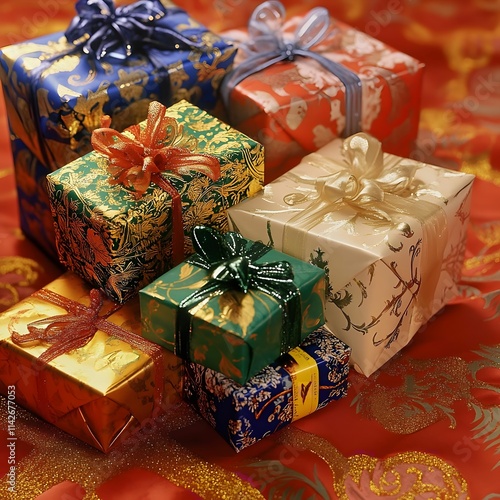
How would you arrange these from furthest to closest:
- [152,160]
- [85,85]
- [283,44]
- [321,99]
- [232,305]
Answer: [283,44]
[321,99]
[85,85]
[152,160]
[232,305]

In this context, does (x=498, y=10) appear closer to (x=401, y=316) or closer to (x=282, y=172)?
(x=282, y=172)

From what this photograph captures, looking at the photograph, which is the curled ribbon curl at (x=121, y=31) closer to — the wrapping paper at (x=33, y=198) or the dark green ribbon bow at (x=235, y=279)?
the wrapping paper at (x=33, y=198)

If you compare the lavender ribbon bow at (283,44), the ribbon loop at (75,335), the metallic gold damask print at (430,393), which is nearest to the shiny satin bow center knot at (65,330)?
the ribbon loop at (75,335)

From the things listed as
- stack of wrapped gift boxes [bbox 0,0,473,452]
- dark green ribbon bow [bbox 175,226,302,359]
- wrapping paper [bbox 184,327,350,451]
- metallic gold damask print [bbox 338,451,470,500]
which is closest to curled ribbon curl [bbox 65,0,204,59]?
stack of wrapped gift boxes [bbox 0,0,473,452]

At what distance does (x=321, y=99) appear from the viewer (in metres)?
1.42

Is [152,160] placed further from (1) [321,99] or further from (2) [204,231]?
(1) [321,99]

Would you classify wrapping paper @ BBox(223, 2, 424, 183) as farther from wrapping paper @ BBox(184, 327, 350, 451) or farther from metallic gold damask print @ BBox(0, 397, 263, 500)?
metallic gold damask print @ BBox(0, 397, 263, 500)

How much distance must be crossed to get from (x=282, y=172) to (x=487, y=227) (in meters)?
0.37

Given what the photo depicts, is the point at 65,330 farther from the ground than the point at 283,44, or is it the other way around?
the point at 283,44

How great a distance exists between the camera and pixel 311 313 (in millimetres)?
1159

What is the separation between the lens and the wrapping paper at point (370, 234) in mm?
1192

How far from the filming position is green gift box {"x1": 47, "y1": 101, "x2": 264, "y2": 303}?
1.18 metres

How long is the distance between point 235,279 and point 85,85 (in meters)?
0.40

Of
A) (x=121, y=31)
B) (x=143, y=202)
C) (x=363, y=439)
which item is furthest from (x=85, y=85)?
(x=363, y=439)
